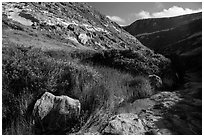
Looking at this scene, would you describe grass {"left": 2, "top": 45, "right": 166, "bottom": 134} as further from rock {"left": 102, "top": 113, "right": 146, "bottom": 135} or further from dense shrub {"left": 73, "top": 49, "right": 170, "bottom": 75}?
dense shrub {"left": 73, "top": 49, "right": 170, "bottom": 75}

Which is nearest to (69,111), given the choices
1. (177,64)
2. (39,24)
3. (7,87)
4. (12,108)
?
(12,108)

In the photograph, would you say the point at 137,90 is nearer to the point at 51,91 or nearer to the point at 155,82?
the point at 155,82

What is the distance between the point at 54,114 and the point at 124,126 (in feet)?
3.76

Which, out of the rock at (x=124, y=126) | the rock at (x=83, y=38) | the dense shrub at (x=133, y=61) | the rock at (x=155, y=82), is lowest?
the rock at (x=124, y=126)

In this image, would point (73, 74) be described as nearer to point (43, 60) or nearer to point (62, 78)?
point (62, 78)

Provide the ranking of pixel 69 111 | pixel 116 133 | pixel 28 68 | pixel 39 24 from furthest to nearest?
1. pixel 39 24
2. pixel 28 68
3. pixel 69 111
4. pixel 116 133

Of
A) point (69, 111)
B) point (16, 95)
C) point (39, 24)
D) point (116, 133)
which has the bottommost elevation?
point (116, 133)

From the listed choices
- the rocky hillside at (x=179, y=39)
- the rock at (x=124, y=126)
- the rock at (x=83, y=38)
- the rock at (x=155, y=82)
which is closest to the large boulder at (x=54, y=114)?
the rock at (x=124, y=126)

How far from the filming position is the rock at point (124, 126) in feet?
9.94

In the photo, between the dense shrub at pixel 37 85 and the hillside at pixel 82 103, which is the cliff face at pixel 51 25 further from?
the dense shrub at pixel 37 85

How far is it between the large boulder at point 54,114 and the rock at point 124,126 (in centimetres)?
59

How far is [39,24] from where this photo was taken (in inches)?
1161

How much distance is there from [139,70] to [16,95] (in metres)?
4.01

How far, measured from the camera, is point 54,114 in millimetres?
3211
